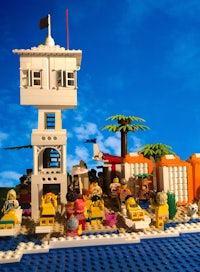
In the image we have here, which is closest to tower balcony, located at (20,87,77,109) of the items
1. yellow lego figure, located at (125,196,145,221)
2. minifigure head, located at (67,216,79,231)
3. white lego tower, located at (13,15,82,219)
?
white lego tower, located at (13,15,82,219)

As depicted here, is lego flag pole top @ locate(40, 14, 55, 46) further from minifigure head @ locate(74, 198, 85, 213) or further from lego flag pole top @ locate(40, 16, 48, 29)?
minifigure head @ locate(74, 198, 85, 213)

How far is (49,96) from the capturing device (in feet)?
38.1

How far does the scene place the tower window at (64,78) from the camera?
37.9 ft

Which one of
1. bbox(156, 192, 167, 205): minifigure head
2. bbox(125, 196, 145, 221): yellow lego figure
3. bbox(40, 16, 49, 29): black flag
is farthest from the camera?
bbox(40, 16, 49, 29): black flag

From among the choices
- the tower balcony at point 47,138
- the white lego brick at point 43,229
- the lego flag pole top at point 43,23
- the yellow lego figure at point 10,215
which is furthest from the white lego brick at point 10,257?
the lego flag pole top at point 43,23

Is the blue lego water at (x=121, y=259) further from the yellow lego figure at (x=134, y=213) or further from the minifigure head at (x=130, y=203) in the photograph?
the minifigure head at (x=130, y=203)

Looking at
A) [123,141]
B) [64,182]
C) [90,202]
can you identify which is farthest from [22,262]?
[123,141]

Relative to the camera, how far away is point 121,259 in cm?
645

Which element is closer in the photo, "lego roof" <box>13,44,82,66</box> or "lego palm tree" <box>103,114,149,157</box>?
"lego roof" <box>13,44,82,66</box>

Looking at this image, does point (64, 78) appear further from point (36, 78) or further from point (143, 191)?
point (143, 191)

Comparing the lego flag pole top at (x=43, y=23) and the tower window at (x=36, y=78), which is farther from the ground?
the lego flag pole top at (x=43, y=23)

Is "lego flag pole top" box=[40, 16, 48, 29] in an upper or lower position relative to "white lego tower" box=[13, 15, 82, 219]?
upper

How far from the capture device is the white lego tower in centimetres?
1129

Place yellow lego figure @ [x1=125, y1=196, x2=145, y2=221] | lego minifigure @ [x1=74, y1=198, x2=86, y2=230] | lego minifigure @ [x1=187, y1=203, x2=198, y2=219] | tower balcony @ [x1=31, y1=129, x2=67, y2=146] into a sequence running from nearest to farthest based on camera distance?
1. lego minifigure @ [x1=74, y1=198, x2=86, y2=230]
2. yellow lego figure @ [x1=125, y1=196, x2=145, y2=221]
3. lego minifigure @ [x1=187, y1=203, x2=198, y2=219]
4. tower balcony @ [x1=31, y1=129, x2=67, y2=146]
